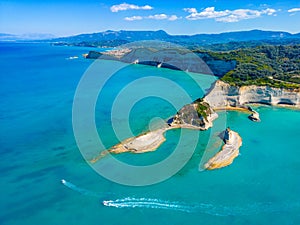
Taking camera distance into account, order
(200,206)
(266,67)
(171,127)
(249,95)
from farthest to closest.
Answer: (266,67) → (249,95) → (171,127) → (200,206)

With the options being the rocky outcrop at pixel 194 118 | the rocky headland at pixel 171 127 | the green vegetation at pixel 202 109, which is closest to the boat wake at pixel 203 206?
the rocky headland at pixel 171 127

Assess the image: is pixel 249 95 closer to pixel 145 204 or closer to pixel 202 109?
pixel 202 109

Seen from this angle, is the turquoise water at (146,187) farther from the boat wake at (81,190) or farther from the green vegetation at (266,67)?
the green vegetation at (266,67)

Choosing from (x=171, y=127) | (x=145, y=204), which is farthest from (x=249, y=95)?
(x=145, y=204)

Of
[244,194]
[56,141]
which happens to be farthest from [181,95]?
[244,194]

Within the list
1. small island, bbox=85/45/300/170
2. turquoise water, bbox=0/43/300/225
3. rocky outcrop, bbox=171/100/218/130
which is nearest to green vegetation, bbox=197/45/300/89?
small island, bbox=85/45/300/170

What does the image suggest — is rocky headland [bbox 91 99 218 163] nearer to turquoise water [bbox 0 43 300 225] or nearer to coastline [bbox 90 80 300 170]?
coastline [bbox 90 80 300 170]
